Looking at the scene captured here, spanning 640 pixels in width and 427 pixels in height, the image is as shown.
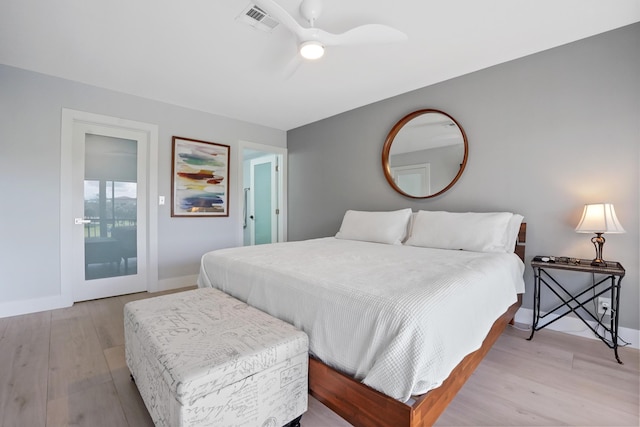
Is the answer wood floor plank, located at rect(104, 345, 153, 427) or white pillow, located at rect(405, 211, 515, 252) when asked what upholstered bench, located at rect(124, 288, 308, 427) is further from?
white pillow, located at rect(405, 211, 515, 252)

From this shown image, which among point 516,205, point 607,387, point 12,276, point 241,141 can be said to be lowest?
point 607,387

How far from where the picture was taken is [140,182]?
136 inches

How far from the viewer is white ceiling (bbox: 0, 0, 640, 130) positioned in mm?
1935

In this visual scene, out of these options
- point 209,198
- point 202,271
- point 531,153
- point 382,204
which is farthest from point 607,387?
point 209,198

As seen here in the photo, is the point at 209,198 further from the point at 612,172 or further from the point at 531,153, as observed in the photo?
the point at 612,172

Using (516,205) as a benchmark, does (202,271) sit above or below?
below

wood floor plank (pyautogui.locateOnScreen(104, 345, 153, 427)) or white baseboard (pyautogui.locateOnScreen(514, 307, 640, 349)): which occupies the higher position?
white baseboard (pyautogui.locateOnScreen(514, 307, 640, 349))

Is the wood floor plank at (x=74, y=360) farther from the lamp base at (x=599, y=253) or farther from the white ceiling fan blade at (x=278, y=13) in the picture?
the lamp base at (x=599, y=253)

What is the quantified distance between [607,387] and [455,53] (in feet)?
8.48

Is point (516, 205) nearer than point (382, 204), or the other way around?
point (516, 205)

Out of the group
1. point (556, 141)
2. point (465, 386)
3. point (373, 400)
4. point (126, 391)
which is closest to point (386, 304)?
point (373, 400)

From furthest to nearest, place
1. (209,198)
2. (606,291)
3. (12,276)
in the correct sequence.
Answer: (209,198), (12,276), (606,291)

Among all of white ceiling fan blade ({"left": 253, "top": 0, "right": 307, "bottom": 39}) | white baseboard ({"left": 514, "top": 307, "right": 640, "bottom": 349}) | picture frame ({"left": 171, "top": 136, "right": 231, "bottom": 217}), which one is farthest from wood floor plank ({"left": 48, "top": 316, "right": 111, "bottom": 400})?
white baseboard ({"left": 514, "top": 307, "right": 640, "bottom": 349})

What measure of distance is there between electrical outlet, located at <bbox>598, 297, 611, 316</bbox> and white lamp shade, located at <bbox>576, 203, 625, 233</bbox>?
0.59 m
